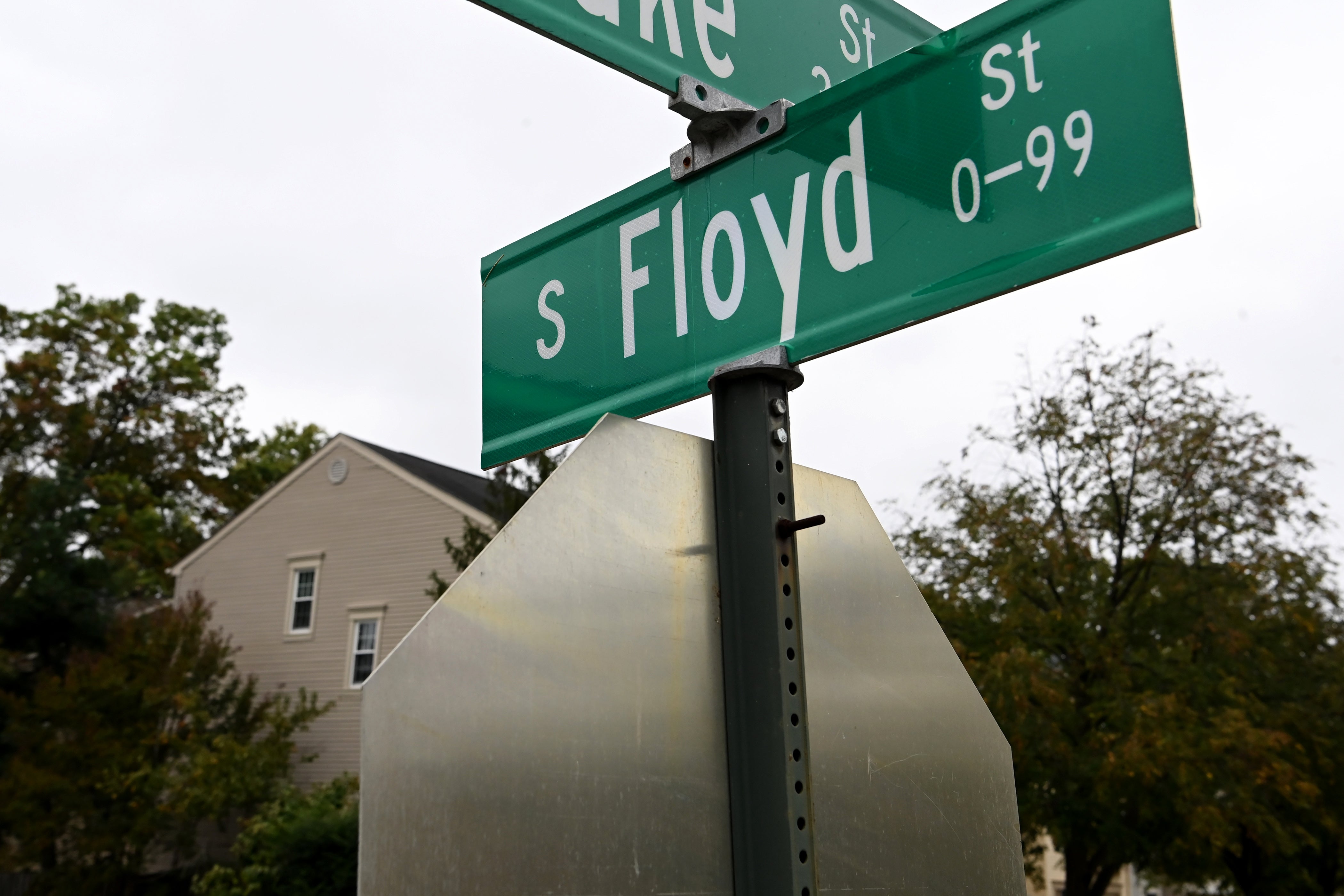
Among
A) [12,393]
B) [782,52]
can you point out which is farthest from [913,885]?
[12,393]

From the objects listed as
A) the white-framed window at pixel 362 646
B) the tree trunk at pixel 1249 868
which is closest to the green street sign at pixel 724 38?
the tree trunk at pixel 1249 868

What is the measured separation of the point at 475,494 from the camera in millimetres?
25594

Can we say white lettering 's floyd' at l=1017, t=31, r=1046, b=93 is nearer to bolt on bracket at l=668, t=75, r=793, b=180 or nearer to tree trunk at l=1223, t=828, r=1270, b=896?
bolt on bracket at l=668, t=75, r=793, b=180

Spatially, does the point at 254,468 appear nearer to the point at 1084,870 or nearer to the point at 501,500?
the point at 501,500

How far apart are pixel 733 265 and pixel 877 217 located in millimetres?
239

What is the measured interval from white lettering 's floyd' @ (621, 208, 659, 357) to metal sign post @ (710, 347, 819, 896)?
0.26 meters

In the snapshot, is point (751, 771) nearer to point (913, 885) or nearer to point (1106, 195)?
point (913, 885)

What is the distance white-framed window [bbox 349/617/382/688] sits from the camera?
24.6 meters

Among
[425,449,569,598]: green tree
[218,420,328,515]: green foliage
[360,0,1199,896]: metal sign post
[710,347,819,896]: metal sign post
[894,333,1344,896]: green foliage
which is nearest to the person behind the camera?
[360,0,1199,896]: metal sign post

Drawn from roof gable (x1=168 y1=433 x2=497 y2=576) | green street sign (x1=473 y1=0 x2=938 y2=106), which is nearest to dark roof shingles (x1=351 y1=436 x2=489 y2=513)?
roof gable (x1=168 y1=433 x2=497 y2=576)

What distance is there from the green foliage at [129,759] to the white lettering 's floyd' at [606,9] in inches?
900

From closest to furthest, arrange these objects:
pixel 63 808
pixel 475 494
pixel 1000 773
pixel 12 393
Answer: pixel 1000 773 < pixel 63 808 < pixel 475 494 < pixel 12 393

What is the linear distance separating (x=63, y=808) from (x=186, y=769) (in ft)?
7.31

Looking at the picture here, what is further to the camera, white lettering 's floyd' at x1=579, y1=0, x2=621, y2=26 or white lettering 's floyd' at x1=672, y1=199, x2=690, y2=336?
white lettering 's floyd' at x1=579, y1=0, x2=621, y2=26
